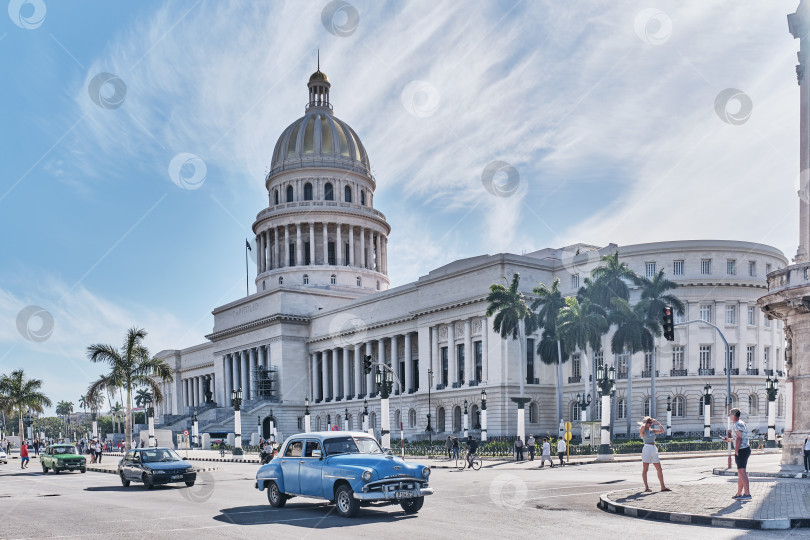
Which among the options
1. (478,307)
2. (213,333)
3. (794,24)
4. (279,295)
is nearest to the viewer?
(794,24)

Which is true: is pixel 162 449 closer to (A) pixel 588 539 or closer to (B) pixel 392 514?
(B) pixel 392 514

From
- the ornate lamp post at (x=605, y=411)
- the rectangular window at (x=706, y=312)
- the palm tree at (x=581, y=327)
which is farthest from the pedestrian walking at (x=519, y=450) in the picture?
the rectangular window at (x=706, y=312)

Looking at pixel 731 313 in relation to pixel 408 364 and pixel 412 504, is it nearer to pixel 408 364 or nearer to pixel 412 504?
pixel 408 364

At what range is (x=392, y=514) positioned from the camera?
671 inches

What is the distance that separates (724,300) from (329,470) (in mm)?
58291

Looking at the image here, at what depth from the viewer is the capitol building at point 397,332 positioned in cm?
6769

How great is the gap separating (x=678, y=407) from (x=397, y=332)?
30.4 m

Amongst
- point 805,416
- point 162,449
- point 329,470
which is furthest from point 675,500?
point 162,449

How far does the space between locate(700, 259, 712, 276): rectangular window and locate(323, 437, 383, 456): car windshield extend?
56.9 metres

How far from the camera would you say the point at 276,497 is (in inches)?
745

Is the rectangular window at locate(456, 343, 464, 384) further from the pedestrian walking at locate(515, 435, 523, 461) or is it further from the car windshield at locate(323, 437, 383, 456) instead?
the car windshield at locate(323, 437, 383, 456)

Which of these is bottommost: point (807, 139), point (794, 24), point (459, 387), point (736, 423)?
point (459, 387)

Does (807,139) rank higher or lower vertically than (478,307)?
higher

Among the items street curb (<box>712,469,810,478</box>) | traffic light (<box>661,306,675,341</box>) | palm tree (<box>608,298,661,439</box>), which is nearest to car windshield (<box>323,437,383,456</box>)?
street curb (<box>712,469,810,478</box>)
